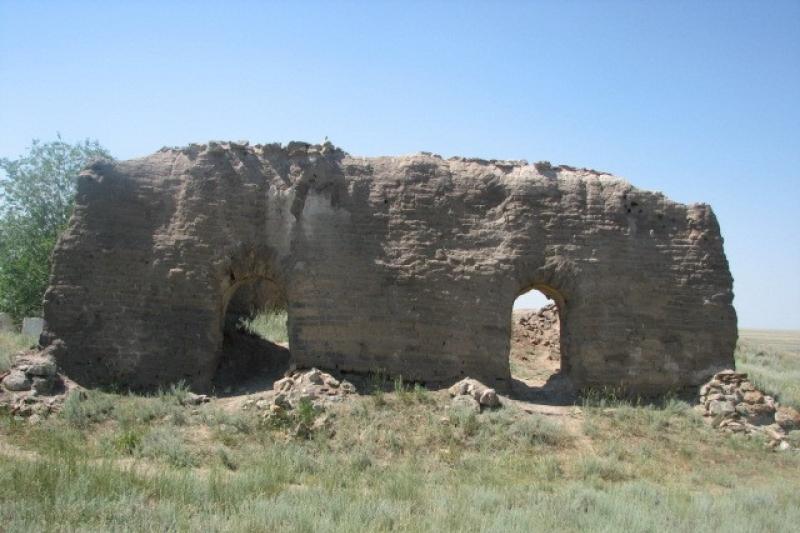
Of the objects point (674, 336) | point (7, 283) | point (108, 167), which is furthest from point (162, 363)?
point (7, 283)

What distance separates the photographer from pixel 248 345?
13469mm

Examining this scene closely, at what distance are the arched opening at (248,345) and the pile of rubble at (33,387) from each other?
2470mm

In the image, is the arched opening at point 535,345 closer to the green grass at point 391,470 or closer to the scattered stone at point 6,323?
the green grass at point 391,470

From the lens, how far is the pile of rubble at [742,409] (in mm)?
11031

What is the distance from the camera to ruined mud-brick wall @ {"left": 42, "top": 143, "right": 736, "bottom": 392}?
1116 cm

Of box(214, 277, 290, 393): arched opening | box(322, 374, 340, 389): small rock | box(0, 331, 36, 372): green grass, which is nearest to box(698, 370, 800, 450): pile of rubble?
box(322, 374, 340, 389): small rock

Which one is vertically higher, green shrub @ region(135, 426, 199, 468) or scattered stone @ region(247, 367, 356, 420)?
scattered stone @ region(247, 367, 356, 420)

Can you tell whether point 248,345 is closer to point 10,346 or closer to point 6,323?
point 10,346

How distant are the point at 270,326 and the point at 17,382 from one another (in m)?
5.91

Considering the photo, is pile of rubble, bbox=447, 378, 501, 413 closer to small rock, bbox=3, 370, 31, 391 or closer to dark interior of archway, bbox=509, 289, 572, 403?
dark interior of archway, bbox=509, 289, 572, 403

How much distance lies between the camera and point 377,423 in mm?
9711

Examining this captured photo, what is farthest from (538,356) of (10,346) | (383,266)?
(10,346)

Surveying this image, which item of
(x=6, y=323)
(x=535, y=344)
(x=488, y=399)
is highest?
(x=535, y=344)

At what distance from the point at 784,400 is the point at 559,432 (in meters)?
5.12
